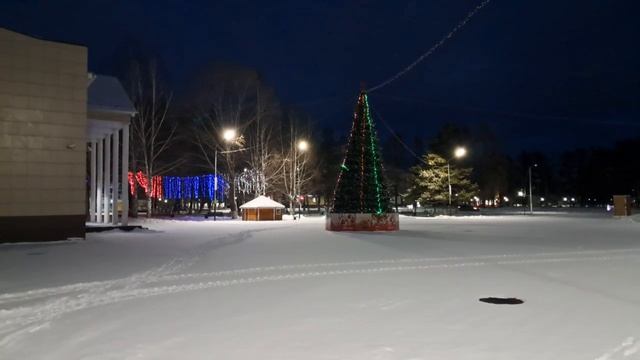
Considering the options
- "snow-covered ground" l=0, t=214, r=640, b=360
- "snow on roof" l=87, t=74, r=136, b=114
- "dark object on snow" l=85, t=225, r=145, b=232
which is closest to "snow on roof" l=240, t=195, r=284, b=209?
"dark object on snow" l=85, t=225, r=145, b=232

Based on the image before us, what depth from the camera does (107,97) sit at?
106 feet

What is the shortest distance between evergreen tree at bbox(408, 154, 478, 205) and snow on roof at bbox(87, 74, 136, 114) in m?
44.2

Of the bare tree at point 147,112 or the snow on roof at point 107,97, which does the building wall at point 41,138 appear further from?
the bare tree at point 147,112

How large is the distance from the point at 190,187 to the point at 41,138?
45425mm

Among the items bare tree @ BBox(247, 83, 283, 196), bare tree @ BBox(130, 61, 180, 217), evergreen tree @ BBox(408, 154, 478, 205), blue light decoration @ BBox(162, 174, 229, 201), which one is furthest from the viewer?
evergreen tree @ BBox(408, 154, 478, 205)

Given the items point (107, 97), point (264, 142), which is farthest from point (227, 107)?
point (107, 97)

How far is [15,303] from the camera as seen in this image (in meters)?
9.96

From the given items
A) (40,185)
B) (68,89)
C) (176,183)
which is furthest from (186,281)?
(176,183)

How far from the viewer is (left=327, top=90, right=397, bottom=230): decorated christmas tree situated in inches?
1244

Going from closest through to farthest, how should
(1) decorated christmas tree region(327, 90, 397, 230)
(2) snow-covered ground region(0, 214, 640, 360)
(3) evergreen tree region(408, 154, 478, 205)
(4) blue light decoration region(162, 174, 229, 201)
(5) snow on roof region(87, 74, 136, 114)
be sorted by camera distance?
(2) snow-covered ground region(0, 214, 640, 360) → (5) snow on roof region(87, 74, 136, 114) → (1) decorated christmas tree region(327, 90, 397, 230) → (4) blue light decoration region(162, 174, 229, 201) → (3) evergreen tree region(408, 154, 478, 205)

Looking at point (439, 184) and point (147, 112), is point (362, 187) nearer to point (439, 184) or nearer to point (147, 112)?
point (147, 112)

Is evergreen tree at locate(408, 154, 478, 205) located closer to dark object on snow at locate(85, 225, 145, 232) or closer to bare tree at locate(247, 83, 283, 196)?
bare tree at locate(247, 83, 283, 196)

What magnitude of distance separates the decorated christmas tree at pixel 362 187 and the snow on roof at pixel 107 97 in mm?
12010

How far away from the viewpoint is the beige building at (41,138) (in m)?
22.7
